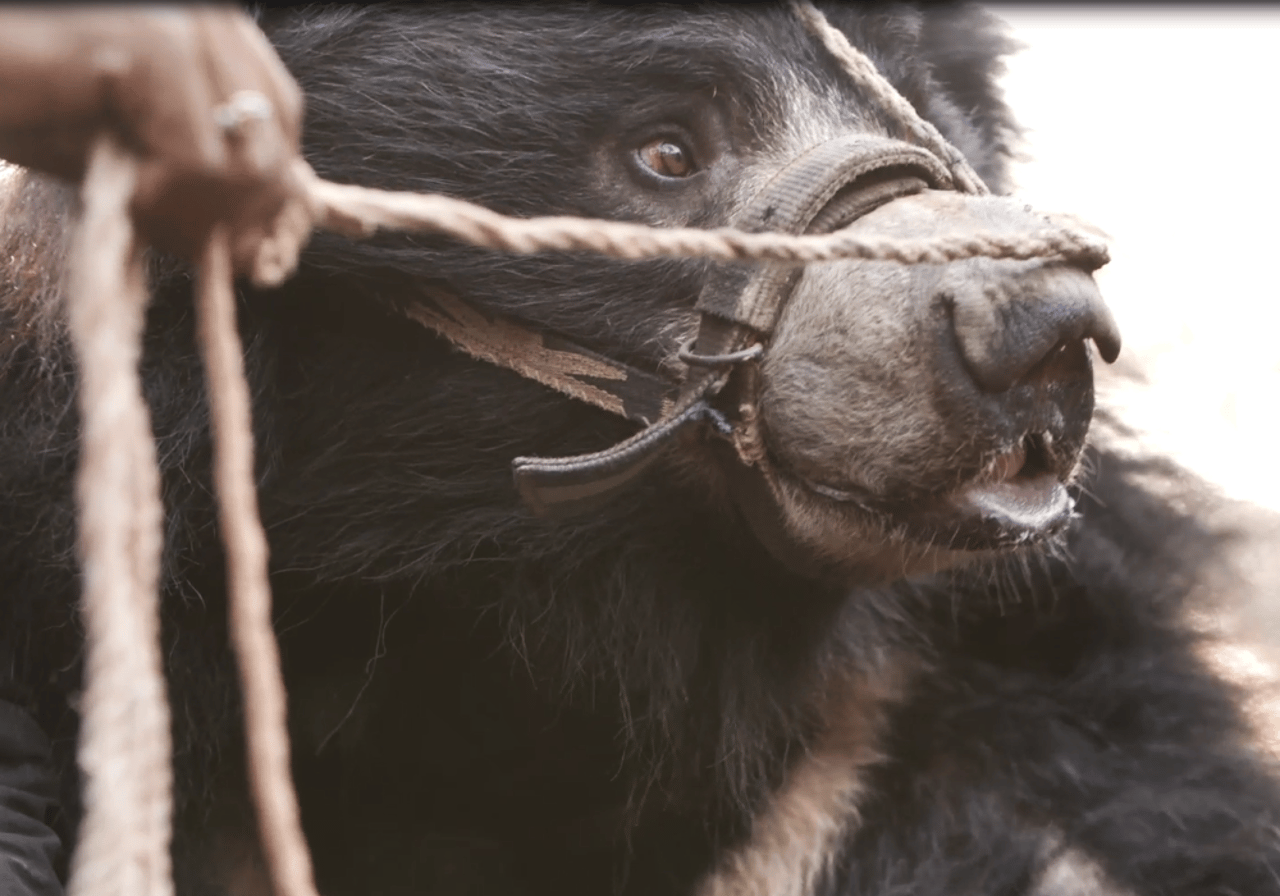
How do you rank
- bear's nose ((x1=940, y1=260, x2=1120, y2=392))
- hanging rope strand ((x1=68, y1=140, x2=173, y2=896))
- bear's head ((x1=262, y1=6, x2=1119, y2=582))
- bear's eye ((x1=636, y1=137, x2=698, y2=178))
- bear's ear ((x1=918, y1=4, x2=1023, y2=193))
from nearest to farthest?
hanging rope strand ((x1=68, y1=140, x2=173, y2=896)) → bear's nose ((x1=940, y1=260, x2=1120, y2=392)) → bear's head ((x1=262, y1=6, x2=1119, y2=582)) → bear's eye ((x1=636, y1=137, x2=698, y2=178)) → bear's ear ((x1=918, y1=4, x2=1023, y2=193))

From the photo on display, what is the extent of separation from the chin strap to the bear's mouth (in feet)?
0.46

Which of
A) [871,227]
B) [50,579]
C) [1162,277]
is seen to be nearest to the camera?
[871,227]

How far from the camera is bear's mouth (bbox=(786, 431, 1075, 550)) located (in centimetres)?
116

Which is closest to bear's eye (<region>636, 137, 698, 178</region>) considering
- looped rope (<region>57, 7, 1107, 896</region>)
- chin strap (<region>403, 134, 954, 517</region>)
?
chin strap (<region>403, 134, 954, 517</region>)

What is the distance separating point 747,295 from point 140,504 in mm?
742

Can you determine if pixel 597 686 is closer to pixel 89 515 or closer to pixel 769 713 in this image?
pixel 769 713

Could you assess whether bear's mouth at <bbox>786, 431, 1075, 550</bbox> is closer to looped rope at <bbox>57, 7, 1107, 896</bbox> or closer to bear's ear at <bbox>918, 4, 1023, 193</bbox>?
looped rope at <bbox>57, 7, 1107, 896</bbox>

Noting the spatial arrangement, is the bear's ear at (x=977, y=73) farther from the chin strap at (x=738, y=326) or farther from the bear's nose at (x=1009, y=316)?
the bear's nose at (x=1009, y=316)

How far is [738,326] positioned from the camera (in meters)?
1.23

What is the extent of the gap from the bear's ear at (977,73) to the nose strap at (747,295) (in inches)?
21.6

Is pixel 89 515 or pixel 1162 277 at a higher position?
pixel 89 515

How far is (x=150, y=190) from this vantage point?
1.78ft

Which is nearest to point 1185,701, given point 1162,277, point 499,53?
point 1162,277

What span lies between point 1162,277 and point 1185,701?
0.80m
